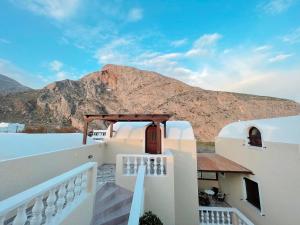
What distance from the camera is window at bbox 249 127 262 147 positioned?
709 centimetres

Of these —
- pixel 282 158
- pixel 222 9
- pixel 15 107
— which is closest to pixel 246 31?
pixel 222 9

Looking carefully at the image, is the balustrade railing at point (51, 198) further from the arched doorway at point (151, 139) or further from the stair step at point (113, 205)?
the arched doorway at point (151, 139)

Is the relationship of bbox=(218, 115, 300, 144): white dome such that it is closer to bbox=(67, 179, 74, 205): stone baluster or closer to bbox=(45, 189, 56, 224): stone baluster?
bbox=(67, 179, 74, 205): stone baluster

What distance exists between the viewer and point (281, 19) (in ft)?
23.2

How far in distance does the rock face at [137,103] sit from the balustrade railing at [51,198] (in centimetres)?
2222

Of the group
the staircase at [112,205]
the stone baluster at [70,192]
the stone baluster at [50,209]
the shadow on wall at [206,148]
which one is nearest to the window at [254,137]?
the staircase at [112,205]

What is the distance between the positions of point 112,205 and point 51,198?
8.70ft

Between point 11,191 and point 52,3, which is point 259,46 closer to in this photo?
point 52,3

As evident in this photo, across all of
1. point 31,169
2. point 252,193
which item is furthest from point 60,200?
point 252,193

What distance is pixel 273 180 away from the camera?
19.5 feet

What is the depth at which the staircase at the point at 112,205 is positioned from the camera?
332 cm

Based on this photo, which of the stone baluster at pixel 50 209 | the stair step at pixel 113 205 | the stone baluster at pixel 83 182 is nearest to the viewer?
the stone baluster at pixel 50 209

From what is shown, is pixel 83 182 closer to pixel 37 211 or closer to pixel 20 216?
pixel 37 211

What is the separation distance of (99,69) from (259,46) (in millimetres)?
35961
